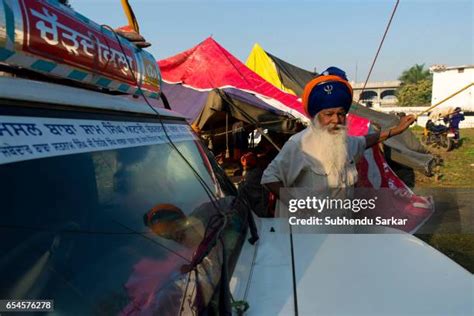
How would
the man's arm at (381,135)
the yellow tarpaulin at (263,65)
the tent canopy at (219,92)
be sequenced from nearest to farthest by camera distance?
the man's arm at (381,135) < the tent canopy at (219,92) < the yellow tarpaulin at (263,65)

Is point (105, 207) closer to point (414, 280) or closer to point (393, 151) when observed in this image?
point (414, 280)

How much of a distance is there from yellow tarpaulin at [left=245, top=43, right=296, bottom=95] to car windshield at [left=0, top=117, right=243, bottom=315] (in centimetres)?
792

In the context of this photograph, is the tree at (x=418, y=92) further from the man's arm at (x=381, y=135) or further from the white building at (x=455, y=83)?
the man's arm at (x=381, y=135)

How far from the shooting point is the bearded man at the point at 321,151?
8.14ft

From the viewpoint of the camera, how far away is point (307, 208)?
2.38 metres

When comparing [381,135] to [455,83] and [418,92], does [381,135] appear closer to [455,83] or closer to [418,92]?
[455,83]

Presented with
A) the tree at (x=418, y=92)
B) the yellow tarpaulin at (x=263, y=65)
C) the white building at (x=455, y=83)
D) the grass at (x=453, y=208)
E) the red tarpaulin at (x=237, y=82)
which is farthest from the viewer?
the tree at (x=418, y=92)

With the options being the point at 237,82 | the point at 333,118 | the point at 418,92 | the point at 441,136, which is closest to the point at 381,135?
the point at 333,118

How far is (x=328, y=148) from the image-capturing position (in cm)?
252

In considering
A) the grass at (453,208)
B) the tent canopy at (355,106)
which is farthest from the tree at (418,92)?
the tent canopy at (355,106)

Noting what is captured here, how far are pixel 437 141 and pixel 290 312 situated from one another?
17.2 meters

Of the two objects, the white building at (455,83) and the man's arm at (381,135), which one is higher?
the white building at (455,83)

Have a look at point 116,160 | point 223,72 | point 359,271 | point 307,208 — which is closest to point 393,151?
point 223,72

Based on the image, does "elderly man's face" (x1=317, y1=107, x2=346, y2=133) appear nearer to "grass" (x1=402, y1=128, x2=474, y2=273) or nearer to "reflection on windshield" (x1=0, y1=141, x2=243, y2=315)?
"reflection on windshield" (x1=0, y1=141, x2=243, y2=315)
